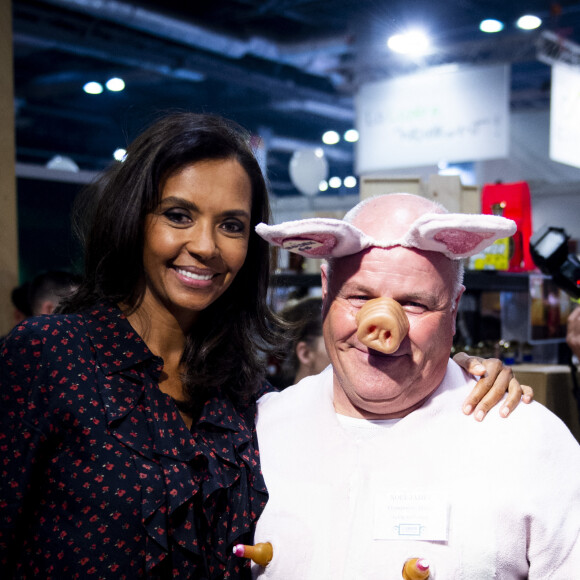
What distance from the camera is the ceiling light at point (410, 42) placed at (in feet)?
20.0

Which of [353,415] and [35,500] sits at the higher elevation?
[353,415]

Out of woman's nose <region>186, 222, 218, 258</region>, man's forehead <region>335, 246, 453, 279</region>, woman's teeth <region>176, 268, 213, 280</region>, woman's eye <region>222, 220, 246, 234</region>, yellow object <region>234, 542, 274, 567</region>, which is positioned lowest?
yellow object <region>234, 542, 274, 567</region>

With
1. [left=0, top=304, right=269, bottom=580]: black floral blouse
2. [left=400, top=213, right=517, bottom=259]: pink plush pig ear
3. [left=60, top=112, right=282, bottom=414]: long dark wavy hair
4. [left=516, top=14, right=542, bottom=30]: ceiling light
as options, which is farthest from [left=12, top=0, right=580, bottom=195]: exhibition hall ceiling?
[left=400, top=213, right=517, bottom=259]: pink plush pig ear

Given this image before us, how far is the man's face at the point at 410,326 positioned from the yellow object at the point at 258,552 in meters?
0.37

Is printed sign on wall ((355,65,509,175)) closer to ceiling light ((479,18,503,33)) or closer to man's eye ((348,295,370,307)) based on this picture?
ceiling light ((479,18,503,33))

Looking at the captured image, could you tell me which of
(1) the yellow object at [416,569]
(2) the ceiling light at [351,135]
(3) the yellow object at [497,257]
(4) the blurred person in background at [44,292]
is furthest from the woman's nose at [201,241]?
(2) the ceiling light at [351,135]

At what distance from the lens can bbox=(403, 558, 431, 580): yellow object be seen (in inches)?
53.4

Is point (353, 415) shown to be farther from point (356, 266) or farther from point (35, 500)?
point (35, 500)

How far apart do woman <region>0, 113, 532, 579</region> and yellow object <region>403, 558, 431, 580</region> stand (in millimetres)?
388

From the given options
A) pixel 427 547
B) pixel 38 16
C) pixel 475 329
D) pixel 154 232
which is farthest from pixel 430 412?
pixel 38 16

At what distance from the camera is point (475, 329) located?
307 centimetres

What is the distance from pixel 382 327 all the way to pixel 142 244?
636mm

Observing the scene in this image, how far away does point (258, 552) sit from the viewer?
1519mm

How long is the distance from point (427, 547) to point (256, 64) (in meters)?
7.23
